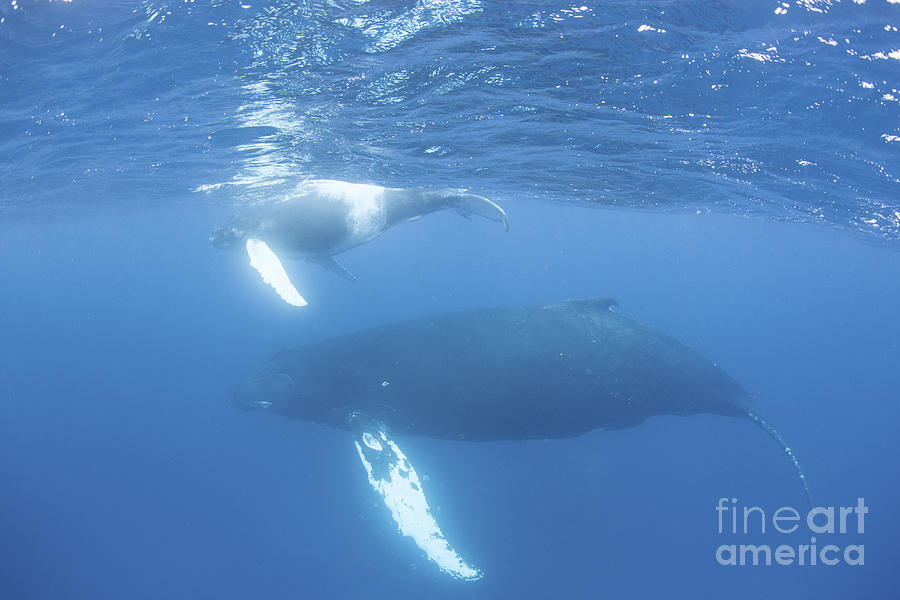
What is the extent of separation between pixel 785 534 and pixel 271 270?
2237 cm

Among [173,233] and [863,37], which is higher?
[863,37]

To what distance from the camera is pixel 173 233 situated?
65.4 m

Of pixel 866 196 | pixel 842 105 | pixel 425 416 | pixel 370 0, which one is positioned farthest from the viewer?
pixel 866 196

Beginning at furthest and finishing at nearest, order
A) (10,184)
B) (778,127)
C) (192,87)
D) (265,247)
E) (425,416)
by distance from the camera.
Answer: (10,184) < (778,127) < (192,87) < (425,416) < (265,247)

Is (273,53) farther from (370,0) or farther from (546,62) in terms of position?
(546,62)

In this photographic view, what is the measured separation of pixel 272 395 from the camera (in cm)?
972

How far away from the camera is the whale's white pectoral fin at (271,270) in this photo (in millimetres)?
7836

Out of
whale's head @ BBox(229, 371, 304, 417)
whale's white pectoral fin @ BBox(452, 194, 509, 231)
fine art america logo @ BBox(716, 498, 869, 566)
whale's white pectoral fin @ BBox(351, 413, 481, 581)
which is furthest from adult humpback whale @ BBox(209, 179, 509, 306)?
fine art america logo @ BBox(716, 498, 869, 566)

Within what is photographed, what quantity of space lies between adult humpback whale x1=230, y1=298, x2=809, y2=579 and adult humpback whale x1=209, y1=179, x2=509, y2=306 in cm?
202

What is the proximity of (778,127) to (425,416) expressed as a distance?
11.2 m

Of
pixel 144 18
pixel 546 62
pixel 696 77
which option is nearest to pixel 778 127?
pixel 696 77

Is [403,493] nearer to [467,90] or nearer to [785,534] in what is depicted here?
[467,90]

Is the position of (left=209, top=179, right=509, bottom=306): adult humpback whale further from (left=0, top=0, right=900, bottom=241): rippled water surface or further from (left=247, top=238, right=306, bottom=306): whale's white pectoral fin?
(left=0, top=0, right=900, bottom=241): rippled water surface

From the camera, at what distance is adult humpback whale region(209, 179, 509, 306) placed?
873 cm
